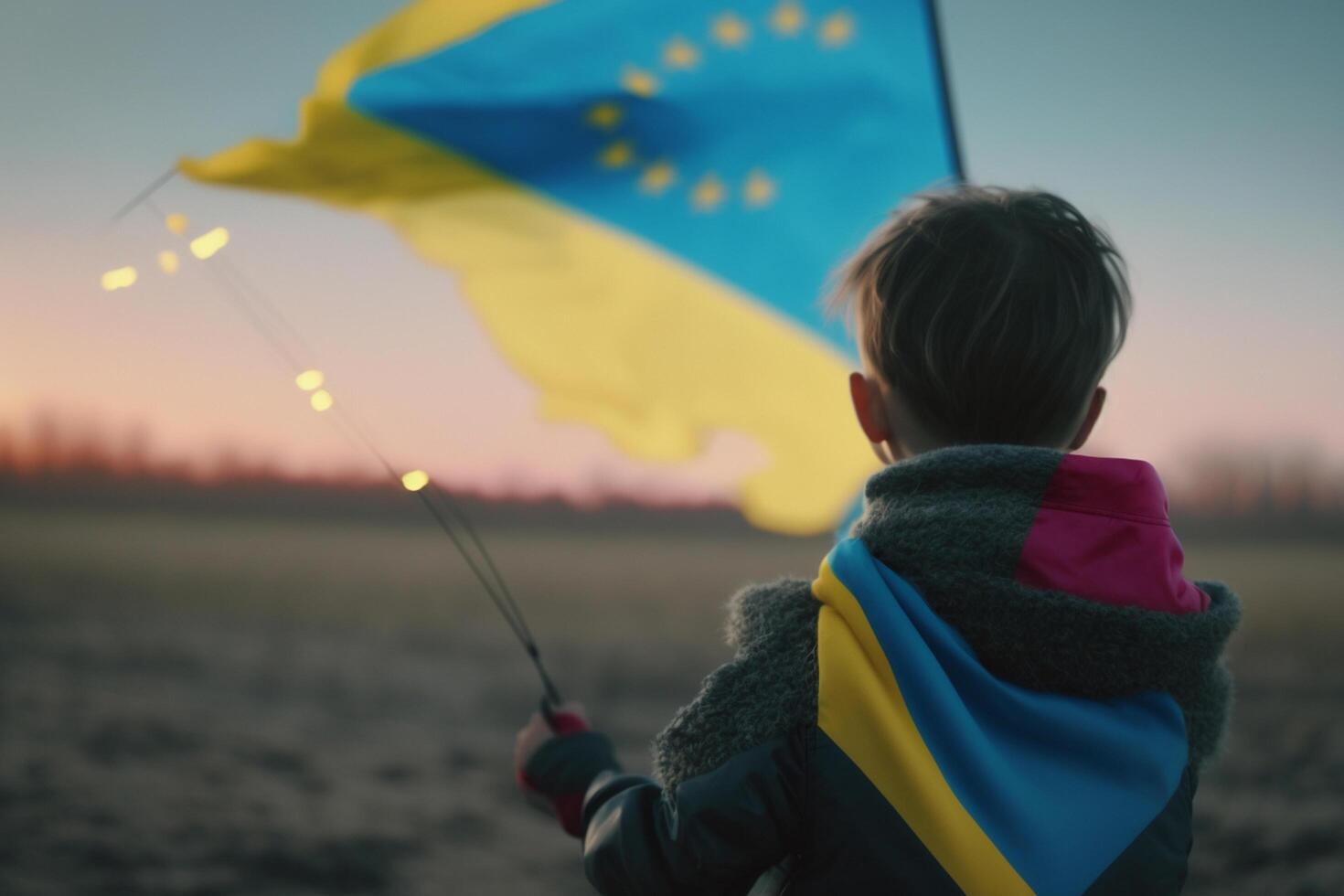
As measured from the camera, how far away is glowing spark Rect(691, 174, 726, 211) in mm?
1831

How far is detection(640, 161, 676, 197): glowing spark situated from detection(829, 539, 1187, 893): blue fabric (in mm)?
1117

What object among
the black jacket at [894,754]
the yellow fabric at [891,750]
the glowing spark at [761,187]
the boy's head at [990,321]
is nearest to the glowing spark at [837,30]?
the glowing spark at [761,187]

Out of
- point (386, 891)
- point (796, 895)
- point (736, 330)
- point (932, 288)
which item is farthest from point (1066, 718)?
point (386, 891)

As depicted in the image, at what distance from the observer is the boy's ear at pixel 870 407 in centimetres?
96

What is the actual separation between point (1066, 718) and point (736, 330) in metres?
1.16

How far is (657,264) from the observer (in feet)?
5.99

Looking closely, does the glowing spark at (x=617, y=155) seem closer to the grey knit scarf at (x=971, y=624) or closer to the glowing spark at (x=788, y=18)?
the glowing spark at (x=788, y=18)

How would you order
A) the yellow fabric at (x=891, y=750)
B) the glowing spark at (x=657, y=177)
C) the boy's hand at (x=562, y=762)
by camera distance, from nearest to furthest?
the yellow fabric at (x=891, y=750) → the boy's hand at (x=562, y=762) → the glowing spark at (x=657, y=177)

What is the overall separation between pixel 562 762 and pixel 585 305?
912mm

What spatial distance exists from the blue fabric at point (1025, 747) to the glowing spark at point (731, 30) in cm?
120

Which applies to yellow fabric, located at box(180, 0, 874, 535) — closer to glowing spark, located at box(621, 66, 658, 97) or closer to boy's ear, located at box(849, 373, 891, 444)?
glowing spark, located at box(621, 66, 658, 97)

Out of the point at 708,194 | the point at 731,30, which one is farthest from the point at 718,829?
the point at 731,30

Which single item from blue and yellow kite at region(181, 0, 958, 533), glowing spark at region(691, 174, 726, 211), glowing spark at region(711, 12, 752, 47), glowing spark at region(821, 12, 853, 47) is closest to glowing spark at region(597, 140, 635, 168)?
blue and yellow kite at region(181, 0, 958, 533)

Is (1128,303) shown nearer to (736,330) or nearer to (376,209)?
(736,330)
